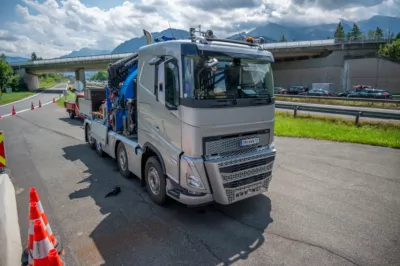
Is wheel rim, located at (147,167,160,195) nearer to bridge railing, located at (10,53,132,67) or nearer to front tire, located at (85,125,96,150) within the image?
front tire, located at (85,125,96,150)

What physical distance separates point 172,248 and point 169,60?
3069mm

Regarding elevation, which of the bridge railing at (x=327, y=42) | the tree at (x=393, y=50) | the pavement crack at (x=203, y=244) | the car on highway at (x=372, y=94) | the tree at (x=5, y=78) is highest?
the bridge railing at (x=327, y=42)

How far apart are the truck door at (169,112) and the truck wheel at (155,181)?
11.9 inches

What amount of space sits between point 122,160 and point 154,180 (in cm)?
190

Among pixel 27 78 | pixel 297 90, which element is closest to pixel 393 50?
pixel 297 90

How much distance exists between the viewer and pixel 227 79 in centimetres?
454

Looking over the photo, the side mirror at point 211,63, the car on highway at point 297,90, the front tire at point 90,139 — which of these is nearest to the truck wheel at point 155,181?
the side mirror at point 211,63

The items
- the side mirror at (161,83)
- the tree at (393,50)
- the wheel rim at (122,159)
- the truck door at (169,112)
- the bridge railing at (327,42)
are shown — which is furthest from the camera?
the bridge railing at (327,42)

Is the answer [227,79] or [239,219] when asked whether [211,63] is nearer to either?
[227,79]

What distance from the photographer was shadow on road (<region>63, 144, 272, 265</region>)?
3688mm

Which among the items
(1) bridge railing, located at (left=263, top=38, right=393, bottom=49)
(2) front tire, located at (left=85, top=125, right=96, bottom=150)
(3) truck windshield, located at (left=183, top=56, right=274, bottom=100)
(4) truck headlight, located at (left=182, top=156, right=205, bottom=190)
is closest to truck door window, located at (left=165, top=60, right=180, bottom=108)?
(3) truck windshield, located at (left=183, top=56, right=274, bottom=100)

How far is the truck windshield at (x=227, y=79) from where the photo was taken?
4219mm

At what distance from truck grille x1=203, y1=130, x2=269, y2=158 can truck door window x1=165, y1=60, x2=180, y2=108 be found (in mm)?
891

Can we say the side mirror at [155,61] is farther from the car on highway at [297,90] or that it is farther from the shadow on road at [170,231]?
the car on highway at [297,90]
